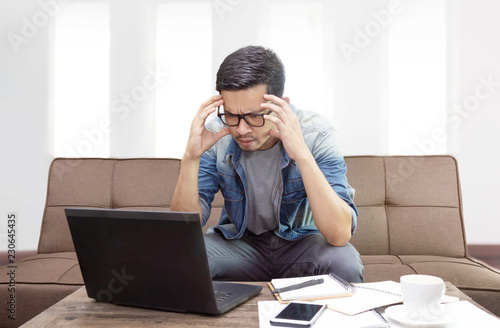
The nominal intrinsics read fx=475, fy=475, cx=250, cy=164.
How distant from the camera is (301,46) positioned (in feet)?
9.36

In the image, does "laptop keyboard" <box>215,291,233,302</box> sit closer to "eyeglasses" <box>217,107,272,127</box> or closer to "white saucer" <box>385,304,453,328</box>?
"white saucer" <box>385,304,453,328</box>

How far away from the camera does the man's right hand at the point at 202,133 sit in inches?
58.7

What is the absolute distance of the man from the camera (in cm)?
141

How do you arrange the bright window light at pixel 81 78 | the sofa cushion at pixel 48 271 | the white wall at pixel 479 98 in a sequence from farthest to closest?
the bright window light at pixel 81 78
the white wall at pixel 479 98
the sofa cushion at pixel 48 271

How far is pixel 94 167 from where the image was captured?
2.29 metres

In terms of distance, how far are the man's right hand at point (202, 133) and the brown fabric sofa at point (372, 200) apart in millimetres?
673

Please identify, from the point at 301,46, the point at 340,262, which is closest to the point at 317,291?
the point at 340,262

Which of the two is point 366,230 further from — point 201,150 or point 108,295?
point 108,295

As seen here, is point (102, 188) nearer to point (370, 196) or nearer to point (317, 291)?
point (370, 196)

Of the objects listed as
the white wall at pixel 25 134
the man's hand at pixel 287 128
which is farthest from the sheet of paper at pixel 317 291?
the white wall at pixel 25 134

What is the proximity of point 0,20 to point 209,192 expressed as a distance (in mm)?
2084

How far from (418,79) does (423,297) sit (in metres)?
2.19

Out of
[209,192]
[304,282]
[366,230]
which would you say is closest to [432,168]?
[366,230]

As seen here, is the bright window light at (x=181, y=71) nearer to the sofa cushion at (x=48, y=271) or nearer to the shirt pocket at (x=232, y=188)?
the sofa cushion at (x=48, y=271)
